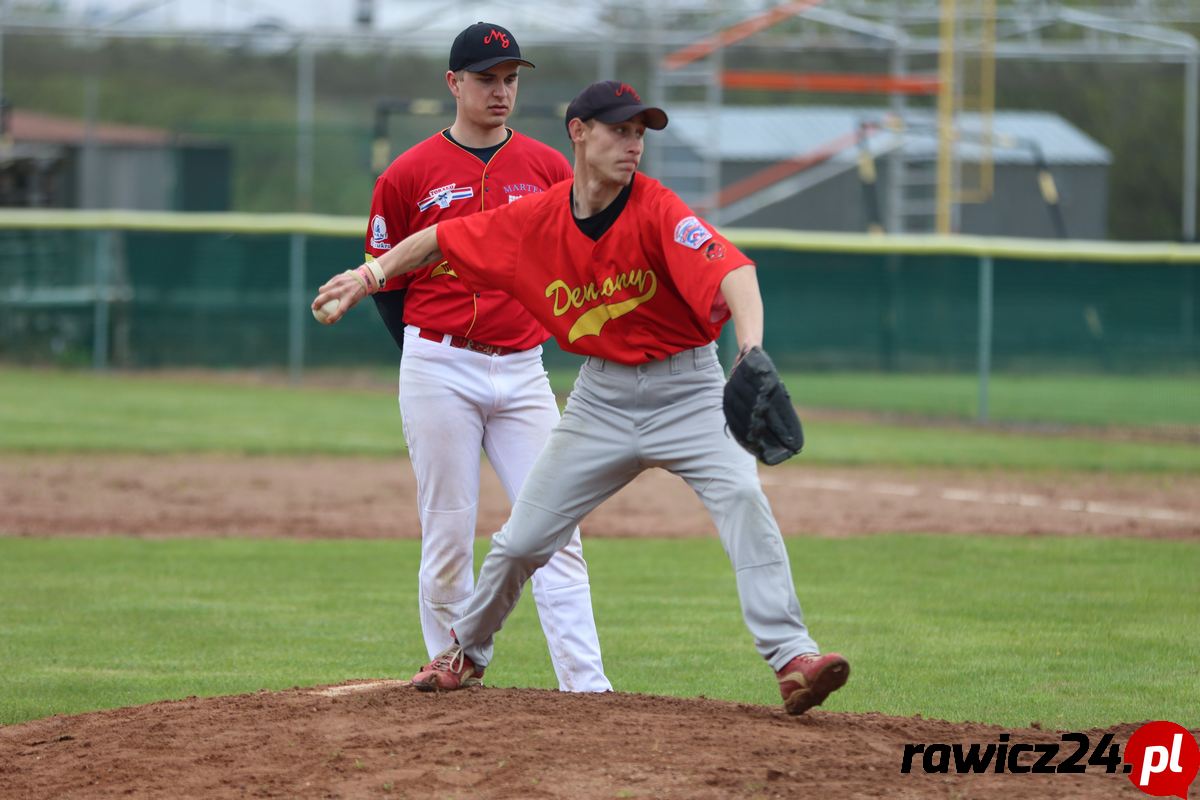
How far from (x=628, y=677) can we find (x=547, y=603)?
2.70ft

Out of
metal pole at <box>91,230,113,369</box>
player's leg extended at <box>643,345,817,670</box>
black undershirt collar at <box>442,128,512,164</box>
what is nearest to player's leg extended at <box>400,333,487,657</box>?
black undershirt collar at <box>442,128,512,164</box>

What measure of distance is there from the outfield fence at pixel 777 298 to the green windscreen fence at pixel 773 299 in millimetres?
17

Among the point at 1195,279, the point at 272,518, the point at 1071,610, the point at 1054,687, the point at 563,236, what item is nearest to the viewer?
the point at 563,236

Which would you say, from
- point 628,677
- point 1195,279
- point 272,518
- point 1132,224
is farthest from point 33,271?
point 1132,224

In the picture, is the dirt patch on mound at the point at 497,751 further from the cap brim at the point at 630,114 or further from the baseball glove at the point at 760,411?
the cap brim at the point at 630,114

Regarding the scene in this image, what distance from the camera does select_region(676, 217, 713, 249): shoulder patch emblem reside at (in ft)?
14.1

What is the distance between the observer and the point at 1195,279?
51.5 feet

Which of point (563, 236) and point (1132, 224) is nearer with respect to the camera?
point (563, 236)

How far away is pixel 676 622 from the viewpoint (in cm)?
706

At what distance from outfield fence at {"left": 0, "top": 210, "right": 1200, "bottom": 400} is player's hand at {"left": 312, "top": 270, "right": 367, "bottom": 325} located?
12084 mm

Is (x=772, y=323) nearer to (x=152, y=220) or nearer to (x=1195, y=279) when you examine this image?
(x=1195, y=279)

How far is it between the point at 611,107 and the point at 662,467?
3.38 feet

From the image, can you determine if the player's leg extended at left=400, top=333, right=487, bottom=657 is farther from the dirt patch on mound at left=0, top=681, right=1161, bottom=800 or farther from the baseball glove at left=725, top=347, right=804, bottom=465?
the baseball glove at left=725, top=347, right=804, bottom=465

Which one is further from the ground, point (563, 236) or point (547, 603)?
point (563, 236)
